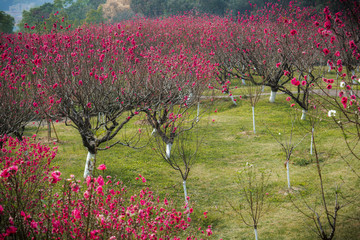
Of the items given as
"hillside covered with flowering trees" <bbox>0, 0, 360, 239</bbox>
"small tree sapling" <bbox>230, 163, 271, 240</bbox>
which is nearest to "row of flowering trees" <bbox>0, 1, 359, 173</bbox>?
"hillside covered with flowering trees" <bbox>0, 0, 360, 239</bbox>

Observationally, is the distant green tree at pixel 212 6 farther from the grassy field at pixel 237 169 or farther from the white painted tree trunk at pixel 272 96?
the grassy field at pixel 237 169

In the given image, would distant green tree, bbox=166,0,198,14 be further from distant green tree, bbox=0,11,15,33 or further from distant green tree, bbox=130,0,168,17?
distant green tree, bbox=0,11,15,33

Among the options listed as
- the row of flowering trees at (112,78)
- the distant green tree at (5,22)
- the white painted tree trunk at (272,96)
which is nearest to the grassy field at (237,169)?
the row of flowering trees at (112,78)

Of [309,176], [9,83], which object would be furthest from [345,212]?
[9,83]

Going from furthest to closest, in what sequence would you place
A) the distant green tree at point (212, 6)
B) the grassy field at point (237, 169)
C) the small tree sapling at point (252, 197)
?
the distant green tree at point (212, 6) < the small tree sapling at point (252, 197) < the grassy field at point (237, 169)

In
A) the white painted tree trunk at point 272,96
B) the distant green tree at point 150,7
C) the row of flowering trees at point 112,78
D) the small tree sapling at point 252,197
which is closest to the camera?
the small tree sapling at point 252,197

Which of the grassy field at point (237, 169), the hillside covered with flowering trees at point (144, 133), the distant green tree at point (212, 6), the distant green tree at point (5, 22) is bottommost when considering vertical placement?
the grassy field at point (237, 169)

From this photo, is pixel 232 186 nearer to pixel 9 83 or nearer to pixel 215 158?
pixel 215 158

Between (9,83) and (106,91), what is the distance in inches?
127

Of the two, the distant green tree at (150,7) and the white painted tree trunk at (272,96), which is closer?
the white painted tree trunk at (272,96)

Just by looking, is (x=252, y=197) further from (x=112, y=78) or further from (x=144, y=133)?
(x=144, y=133)

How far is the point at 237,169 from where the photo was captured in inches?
538

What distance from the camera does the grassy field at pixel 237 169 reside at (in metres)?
9.20

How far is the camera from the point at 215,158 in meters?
15.2
